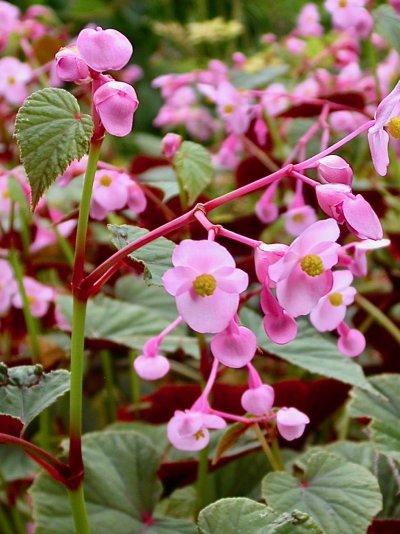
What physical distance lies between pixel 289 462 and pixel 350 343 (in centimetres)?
21

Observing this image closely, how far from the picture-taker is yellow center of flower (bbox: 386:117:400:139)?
1.65 feet

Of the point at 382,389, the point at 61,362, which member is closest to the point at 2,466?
the point at 61,362

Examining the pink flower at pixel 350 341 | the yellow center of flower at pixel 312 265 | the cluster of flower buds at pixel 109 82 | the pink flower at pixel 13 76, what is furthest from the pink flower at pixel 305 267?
the pink flower at pixel 13 76

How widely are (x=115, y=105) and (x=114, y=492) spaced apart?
0.40m

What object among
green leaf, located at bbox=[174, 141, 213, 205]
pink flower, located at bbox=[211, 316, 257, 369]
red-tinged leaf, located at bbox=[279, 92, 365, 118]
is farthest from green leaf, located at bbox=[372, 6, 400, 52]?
pink flower, located at bbox=[211, 316, 257, 369]

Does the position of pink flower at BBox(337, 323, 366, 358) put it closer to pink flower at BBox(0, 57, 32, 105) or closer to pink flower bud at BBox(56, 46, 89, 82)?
pink flower bud at BBox(56, 46, 89, 82)

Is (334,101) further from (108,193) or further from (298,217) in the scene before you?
(108,193)

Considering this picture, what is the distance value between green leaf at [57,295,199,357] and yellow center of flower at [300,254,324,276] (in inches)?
16.4

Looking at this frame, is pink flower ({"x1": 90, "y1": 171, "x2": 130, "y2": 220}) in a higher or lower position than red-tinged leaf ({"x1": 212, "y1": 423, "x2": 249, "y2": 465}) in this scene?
higher

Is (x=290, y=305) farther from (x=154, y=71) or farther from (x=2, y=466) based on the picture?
(x=154, y=71)

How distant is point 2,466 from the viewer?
2.91ft

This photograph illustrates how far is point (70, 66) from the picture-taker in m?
0.48

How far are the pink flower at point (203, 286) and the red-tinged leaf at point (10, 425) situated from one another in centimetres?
17

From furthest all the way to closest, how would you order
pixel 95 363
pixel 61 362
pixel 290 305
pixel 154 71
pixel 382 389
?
1. pixel 154 71
2. pixel 95 363
3. pixel 61 362
4. pixel 382 389
5. pixel 290 305
